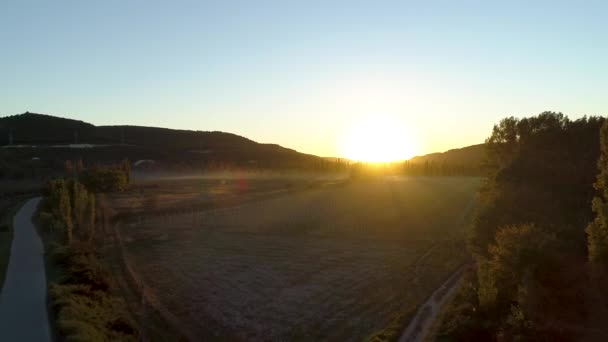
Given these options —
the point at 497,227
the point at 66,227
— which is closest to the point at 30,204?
the point at 66,227

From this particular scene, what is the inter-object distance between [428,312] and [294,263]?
585 inches

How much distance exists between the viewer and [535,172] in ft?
119

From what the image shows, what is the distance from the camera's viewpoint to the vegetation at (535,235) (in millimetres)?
20875

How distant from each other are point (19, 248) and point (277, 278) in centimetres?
1601

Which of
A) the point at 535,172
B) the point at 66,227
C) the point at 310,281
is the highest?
the point at 535,172

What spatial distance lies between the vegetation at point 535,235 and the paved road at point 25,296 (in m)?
14.7

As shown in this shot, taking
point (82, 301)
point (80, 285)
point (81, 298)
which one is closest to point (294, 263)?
point (80, 285)

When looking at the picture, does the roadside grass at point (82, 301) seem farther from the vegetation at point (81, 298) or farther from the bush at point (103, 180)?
the bush at point (103, 180)

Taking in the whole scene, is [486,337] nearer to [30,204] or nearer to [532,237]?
[532,237]

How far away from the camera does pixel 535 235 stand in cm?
2378

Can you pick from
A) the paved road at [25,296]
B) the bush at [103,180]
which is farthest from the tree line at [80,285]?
the bush at [103,180]

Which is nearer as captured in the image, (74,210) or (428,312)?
(428,312)

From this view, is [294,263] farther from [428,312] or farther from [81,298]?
[81,298]

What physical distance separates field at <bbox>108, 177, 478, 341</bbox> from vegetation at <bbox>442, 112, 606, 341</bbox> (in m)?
3.88
